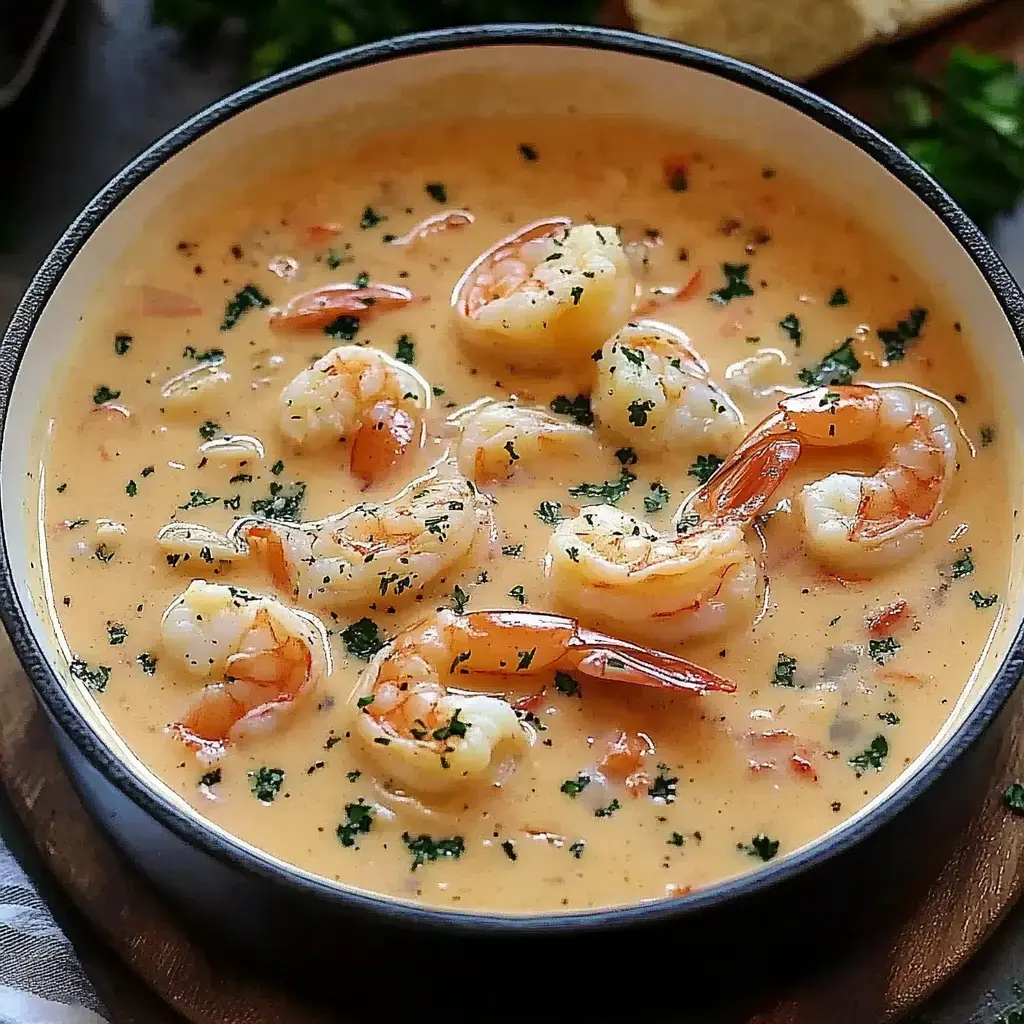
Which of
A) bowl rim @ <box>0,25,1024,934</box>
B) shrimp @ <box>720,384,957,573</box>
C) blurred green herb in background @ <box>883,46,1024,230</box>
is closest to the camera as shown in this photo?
bowl rim @ <box>0,25,1024,934</box>

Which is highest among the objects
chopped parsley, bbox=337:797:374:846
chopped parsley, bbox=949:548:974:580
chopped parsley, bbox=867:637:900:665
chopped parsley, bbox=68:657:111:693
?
chopped parsley, bbox=949:548:974:580

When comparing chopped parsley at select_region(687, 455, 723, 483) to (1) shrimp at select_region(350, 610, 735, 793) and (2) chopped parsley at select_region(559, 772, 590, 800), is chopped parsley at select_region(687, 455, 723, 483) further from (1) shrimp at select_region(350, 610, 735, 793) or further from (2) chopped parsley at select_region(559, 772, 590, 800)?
(2) chopped parsley at select_region(559, 772, 590, 800)

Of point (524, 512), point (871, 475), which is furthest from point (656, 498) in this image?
point (871, 475)

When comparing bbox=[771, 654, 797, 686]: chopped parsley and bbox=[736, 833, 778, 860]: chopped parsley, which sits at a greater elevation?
bbox=[771, 654, 797, 686]: chopped parsley

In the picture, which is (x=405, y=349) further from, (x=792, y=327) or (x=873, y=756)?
(x=873, y=756)

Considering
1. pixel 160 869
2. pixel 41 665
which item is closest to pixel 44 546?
pixel 41 665

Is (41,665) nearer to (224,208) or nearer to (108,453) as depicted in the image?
(108,453)

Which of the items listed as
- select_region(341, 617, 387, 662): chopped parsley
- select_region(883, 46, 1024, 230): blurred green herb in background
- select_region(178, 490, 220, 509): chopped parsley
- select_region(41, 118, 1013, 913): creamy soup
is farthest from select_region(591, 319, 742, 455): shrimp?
select_region(883, 46, 1024, 230): blurred green herb in background

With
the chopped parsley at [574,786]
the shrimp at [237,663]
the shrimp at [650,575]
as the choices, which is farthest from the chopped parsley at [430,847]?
the shrimp at [650,575]
